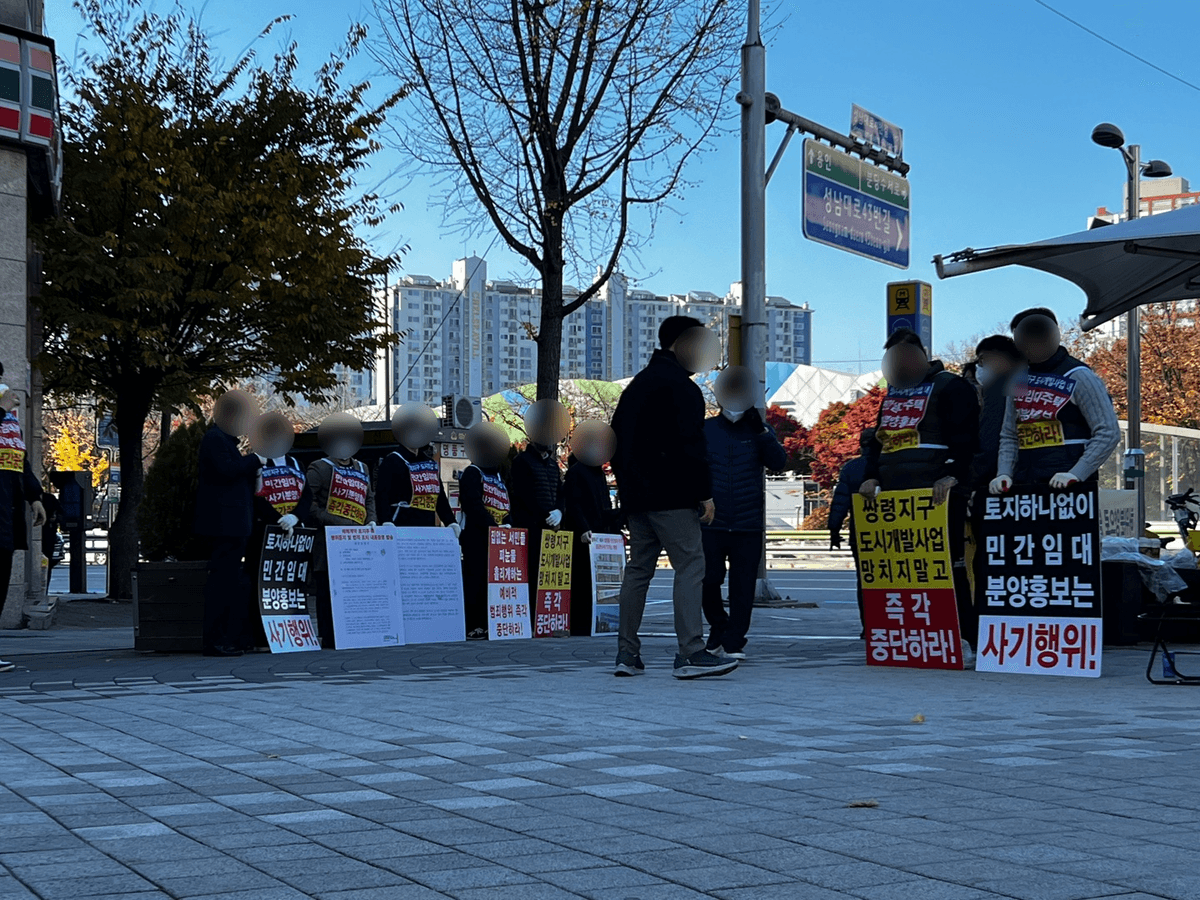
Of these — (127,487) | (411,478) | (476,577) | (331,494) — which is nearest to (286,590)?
(331,494)

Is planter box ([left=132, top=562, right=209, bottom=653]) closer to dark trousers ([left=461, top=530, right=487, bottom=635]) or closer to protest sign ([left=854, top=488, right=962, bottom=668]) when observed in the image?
dark trousers ([left=461, top=530, right=487, bottom=635])

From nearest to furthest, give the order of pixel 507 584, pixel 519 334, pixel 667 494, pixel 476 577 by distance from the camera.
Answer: pixel 667 494 < pixel 507 584 < pixel 476 577 < pixel 519 334

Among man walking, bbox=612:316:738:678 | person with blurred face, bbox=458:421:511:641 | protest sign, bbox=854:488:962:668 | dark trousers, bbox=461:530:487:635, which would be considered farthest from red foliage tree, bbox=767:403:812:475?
man walking, bbox=612:316:738:678

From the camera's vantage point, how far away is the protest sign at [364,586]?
11.2 m

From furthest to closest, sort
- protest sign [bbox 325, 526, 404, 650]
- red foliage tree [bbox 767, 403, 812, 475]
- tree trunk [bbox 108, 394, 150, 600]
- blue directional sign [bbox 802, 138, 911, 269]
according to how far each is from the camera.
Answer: red foliage tree [bbox 767, 403, 812, 475]
tree trunk [bbox 108, 394, 150, 600]
blue directional sign [bbox 802, 138, 911, 269]
protest sign [bbox 325, 526, 404, 650]

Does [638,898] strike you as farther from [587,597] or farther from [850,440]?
[850,440]

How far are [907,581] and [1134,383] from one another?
1618cm

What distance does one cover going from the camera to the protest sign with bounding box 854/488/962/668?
29.0 feet

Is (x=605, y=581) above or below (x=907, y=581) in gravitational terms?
below

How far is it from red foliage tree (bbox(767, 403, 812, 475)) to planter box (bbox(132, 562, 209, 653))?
198ft

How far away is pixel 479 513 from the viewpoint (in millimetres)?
12547

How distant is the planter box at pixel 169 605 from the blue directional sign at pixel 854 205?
8220mm

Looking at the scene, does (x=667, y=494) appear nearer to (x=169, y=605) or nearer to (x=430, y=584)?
(x=430, y=584)

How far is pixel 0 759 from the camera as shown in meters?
5.46
